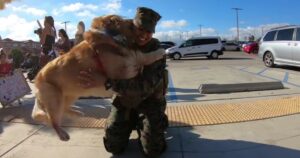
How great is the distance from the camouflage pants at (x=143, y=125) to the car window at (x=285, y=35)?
10932mm

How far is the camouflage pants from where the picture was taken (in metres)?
4.48

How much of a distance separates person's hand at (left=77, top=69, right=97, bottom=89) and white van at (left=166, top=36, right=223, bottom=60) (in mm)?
23977

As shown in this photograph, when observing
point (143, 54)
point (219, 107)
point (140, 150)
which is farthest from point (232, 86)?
point (143, 54)

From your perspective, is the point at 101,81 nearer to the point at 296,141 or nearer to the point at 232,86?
the point at 296,141

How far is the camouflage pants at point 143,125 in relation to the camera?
14.7 feet

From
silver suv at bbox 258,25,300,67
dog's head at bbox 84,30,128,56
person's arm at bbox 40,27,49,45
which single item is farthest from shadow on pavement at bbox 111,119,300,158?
silver suv at bbox 258,25,300,67

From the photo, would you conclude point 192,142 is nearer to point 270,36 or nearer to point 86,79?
point 86,79

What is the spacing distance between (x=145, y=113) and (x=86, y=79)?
155 centimetres

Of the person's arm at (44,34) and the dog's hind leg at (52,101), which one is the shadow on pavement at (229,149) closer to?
the dog's hind leg at (52,101)

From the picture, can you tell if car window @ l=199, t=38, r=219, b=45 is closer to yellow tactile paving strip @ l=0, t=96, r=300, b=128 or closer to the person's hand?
yellow tactile paving strip @ l=0, t=96, r=300, b=128

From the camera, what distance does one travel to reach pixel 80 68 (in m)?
3.10

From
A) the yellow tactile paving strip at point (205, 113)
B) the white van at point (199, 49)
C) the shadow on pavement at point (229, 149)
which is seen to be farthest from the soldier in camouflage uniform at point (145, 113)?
the white van at point (199, 49)

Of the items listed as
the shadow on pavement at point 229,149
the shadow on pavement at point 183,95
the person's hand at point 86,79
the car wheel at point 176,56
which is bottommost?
the car wheel at point 176,56

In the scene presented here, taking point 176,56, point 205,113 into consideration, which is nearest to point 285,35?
point 205,113
